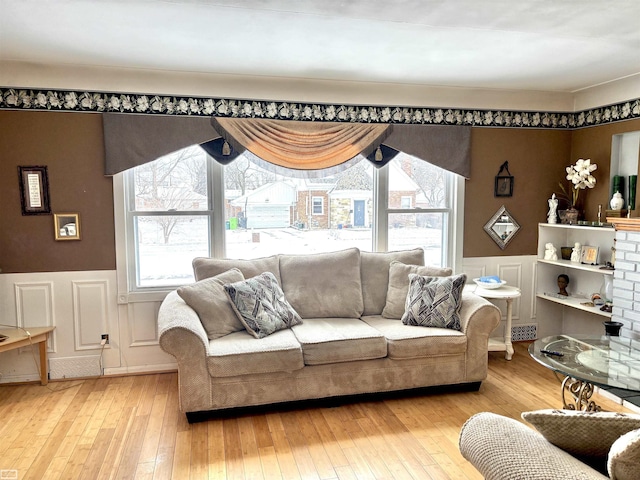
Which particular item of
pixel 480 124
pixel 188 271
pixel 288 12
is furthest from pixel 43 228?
pixel 480 124

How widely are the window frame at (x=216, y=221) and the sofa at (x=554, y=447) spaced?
300cm

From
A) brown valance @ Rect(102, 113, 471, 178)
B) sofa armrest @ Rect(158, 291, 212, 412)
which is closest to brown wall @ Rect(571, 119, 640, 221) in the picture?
brown valance @ Rect(102, 113, 471, 178)

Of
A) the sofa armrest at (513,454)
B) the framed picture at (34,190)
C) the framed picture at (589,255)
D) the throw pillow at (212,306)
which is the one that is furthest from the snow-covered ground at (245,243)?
the sofa armrest at (513,454)

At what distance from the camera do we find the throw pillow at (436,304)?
11.8ft

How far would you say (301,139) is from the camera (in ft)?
13.6

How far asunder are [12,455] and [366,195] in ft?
10.9

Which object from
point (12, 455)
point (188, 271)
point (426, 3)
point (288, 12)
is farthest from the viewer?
point (188, 271)

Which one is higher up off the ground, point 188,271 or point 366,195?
point 366,195

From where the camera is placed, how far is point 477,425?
1.70 m

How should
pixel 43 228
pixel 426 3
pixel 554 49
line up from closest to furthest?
1. pixel 426 3
2. pixel 554 49
3. pixel 43 228

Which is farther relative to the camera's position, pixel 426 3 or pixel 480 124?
pixel 480 124

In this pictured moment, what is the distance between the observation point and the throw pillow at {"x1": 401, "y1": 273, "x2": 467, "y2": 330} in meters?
3.60

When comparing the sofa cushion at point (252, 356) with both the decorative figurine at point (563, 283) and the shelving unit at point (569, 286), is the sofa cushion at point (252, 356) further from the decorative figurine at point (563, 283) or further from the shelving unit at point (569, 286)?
the decorative figurine at point (563, 283)

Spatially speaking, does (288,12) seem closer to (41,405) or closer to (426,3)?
(426,3)
